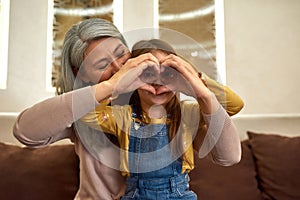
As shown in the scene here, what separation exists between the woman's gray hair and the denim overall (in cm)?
19

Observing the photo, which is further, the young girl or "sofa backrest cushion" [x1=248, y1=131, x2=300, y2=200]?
"sofa backrest cushion" [x1=248, y1=131, x2=300, y2=200]

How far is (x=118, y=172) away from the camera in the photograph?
3.14 ft

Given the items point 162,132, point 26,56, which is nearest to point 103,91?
point 162,132

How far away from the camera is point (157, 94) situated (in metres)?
0.80

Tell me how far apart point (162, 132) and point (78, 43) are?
0.29 meters

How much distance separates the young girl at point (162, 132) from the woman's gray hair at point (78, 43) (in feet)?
0.31

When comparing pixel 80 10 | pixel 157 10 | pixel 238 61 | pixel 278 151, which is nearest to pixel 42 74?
pixel 80 10

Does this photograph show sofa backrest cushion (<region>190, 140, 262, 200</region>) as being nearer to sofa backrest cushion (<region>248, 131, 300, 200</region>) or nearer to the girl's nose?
sofa backrest cushion (<region>248, 131, 300, 200</region>)

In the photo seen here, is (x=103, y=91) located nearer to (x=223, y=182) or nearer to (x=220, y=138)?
(x=220, y=138)

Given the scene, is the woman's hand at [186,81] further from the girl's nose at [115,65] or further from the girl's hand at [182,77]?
the girl's nose at [115,65]

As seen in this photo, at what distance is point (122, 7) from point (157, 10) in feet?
0.55

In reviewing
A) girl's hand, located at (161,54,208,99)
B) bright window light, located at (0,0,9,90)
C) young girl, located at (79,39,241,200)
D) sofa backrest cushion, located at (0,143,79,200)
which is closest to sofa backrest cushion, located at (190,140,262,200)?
sofa backrest cushion, located at (0,143,79,200)

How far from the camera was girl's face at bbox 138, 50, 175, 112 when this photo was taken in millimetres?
784

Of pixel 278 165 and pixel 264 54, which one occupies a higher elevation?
pixel 264 54
